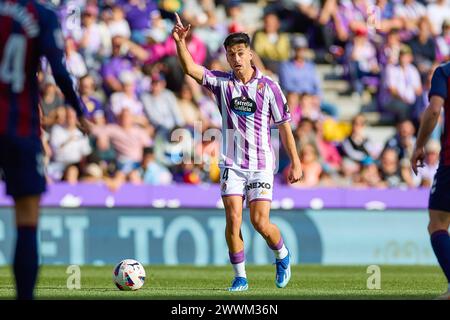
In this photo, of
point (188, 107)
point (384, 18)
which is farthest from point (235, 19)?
point (384, 18)

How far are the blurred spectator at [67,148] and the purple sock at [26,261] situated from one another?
1107 centimetres

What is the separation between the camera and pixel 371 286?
13.1 metres

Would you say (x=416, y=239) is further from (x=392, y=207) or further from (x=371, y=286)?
(x=371, y=286)

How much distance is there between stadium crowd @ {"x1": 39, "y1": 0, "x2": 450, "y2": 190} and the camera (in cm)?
2017

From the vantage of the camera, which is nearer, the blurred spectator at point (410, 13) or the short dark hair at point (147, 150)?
the short dark hair at point (147, 150)

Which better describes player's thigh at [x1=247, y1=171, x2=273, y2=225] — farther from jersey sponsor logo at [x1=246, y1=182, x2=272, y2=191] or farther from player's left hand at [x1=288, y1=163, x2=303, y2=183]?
player's left hand at [x1=288, y1=163, x2=303, y2=183]

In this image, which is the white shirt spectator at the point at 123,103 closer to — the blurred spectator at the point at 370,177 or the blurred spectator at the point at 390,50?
the blurred spectator at the point at 370,177

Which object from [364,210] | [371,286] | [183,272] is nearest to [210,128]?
[364,210]

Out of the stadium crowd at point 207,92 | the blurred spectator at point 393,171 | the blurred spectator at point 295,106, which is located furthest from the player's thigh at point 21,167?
the blurred spectator at point 295,106

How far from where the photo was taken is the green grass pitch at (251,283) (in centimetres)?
1152

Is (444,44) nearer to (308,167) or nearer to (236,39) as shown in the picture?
(308,167)

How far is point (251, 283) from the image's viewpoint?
45.3 ft

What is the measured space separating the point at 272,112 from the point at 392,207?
8041 millimetres

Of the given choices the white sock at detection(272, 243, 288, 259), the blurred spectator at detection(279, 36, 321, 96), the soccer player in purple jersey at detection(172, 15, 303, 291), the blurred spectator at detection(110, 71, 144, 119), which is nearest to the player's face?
the soccer player in purple jersey at detection(172, 15, 303, 291)
